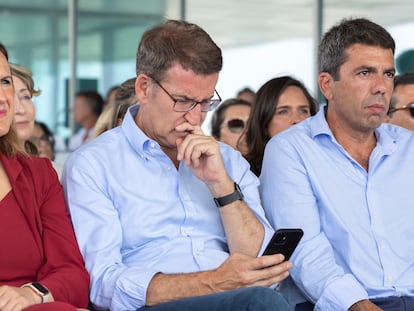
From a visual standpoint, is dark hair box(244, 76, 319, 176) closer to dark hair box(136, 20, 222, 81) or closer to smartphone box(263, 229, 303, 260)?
dark hair box(136, 20, 222, 81)

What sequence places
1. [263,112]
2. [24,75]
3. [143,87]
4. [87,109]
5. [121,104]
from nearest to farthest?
[143,87] < [121,104] < [24,75] < [263,112] < [87,109]

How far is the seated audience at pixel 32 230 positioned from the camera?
2.74 meters

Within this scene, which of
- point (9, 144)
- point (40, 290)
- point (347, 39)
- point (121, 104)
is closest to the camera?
point (40, 290)

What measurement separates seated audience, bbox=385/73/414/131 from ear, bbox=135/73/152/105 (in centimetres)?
205

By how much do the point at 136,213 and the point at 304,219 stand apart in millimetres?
671

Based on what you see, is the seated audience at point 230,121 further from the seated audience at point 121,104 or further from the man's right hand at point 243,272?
the man's right hand at point 243,272

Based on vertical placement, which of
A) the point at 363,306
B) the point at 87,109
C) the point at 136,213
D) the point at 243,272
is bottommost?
the point at 87,109

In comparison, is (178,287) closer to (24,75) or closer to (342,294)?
(342,294)

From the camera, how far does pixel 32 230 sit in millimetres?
2818

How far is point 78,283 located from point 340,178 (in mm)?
1148

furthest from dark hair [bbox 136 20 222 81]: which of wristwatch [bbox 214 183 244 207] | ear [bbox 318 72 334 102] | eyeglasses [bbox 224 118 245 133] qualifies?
eyeglasses [bbox 224 118 245 133]

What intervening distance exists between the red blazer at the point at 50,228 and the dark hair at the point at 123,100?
101 centimetres

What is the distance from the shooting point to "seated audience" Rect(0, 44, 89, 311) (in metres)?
2.74

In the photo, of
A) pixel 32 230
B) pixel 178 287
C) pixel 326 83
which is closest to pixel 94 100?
pixel 326 83
